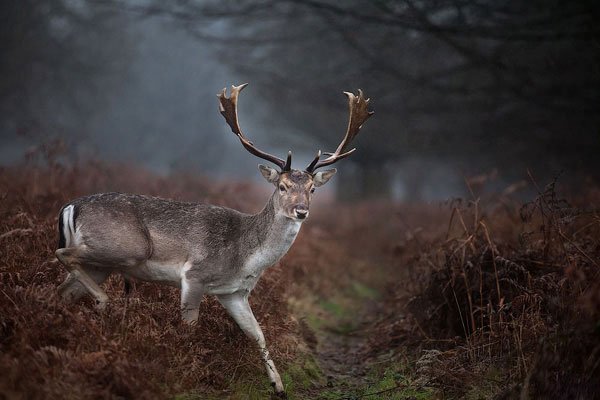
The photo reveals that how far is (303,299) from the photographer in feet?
28.8

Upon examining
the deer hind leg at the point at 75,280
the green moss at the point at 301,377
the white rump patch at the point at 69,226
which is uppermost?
the white rump patch at the point at 69,226

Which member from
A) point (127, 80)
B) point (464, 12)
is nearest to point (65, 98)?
point (127, 80)

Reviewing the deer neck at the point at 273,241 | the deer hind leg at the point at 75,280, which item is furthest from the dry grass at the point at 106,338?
the deer neck at the point at 273,241

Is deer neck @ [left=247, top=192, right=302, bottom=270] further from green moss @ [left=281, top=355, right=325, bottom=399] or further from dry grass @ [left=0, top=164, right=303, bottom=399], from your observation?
green moss @ [left=281, top=355, right=325, bottom=399]

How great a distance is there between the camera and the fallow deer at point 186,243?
17.8ft

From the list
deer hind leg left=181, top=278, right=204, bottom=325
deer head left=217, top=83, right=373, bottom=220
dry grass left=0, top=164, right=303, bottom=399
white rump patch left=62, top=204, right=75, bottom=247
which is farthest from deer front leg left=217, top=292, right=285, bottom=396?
Answer: white rump patch left=62, top=204, right=75, bottom=247

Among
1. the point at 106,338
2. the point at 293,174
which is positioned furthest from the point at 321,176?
the point at 106,338

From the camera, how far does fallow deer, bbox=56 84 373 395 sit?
5.42 metres

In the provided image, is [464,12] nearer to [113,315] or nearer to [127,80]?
[113,315]

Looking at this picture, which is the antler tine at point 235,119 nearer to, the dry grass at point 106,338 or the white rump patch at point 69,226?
the dry grass at point 106,338

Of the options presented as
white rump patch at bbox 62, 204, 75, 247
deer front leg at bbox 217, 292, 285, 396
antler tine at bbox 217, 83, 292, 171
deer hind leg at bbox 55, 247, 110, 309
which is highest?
antler tine at bbox 217, 83, 292, 171

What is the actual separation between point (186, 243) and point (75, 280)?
1.01 metres

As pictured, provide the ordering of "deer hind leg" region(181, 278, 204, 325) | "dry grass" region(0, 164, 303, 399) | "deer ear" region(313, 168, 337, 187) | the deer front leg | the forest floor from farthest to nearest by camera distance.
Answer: "deer ear" region(313, 168, 337, 187) < the deer front leg < "deer hind leg" region(181, 278, 204, 325) < the forest floor < "dry grass" region(0, 164, 303, 399)

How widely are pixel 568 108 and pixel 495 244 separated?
5.55 metres
